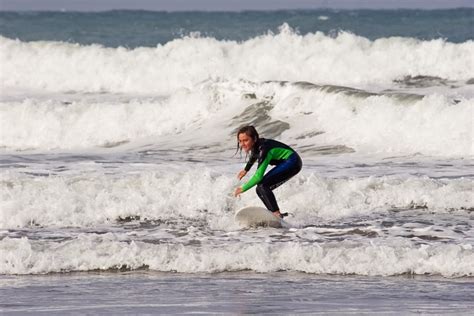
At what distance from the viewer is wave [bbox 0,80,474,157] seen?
19.5m

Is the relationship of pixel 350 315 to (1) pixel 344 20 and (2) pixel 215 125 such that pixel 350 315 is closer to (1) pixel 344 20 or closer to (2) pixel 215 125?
(2) pixel 215 125

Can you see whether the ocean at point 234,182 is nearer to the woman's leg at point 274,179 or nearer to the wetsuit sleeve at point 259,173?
the woman's leg at point 274,179

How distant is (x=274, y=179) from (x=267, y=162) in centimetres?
26

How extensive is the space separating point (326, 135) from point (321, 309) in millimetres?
11266

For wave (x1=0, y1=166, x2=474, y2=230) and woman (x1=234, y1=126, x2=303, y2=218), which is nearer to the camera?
woman (x1=234, y1=126, x2=303, y2=218)

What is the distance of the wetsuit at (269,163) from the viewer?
12.8 metres

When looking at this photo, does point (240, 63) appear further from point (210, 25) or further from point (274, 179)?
point (274, 179)

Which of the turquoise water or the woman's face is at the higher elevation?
the turquoise water

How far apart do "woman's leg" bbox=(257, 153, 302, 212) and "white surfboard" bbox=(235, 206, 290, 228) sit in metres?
0.13

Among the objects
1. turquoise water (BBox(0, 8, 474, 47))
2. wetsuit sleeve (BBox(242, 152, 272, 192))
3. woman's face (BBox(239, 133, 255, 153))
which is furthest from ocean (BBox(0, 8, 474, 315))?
turquoise water (BBox(0, 8, 474, 47))

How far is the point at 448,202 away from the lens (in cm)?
1441

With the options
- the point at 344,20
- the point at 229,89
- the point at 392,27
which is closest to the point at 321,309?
the point at 229,89

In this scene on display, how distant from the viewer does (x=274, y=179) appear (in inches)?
516

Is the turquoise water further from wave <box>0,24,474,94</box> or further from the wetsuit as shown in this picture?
the wetsuit
